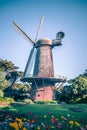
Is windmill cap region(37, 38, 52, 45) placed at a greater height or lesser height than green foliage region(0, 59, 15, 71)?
greater

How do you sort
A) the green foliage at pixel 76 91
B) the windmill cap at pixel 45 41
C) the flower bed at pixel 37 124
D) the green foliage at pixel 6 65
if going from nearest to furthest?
the flower bed at pixel 37 124, the green foliage at pixel 76 91, the windmill cap at pixel 45 41, the green foliage at pixel 6 65

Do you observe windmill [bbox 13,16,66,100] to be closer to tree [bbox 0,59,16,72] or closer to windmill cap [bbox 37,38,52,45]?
windmill cap [bbox 37,38,52,45]

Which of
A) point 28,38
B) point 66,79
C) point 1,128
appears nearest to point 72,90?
point 66,79

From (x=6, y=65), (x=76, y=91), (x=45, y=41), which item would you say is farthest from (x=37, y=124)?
(x=6, y=65)

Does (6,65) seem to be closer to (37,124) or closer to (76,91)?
(76,91)

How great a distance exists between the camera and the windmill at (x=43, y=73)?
127 feet

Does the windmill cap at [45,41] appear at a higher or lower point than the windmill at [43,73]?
higher

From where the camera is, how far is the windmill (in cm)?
3878

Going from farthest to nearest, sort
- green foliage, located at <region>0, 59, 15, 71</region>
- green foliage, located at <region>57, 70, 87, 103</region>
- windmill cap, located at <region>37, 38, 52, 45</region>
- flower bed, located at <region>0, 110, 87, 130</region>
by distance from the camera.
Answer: green foliage, located at <region>0, 59, 15, 71</region>
windmill cap, located at <region>37, 38, 52, 45</region>
green foliage, located at <region>57, 70, 87, 103</region>
flower bed, located at <region>0, 110, 87, 130</region>

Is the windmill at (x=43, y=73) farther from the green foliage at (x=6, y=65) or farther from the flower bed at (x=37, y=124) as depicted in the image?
the flower bed at (x=37, y=124)

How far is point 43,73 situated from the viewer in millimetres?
38719

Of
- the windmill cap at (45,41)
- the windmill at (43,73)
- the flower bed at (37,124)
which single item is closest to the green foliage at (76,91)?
the windmill at (43,73)

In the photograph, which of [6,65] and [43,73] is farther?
[6,65]

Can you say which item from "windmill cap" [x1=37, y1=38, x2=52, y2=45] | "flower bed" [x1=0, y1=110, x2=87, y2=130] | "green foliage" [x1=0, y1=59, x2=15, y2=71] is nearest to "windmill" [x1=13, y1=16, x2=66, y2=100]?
"windmill cap" [x1=37, y1=38, x2=52, y2=45]
